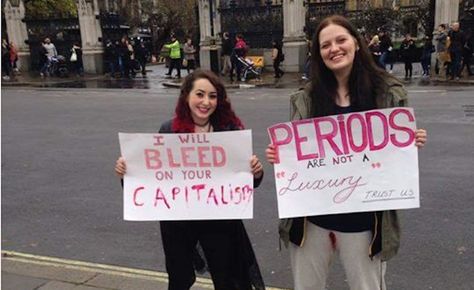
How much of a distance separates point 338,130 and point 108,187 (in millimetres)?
4579

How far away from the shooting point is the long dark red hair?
9.94 feet

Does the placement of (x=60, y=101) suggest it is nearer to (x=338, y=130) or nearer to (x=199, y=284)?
(x=199, y=284)

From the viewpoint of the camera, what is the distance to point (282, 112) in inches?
480

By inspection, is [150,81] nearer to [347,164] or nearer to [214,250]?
[214,250]

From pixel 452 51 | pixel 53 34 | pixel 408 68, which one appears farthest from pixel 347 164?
pixel 53 34

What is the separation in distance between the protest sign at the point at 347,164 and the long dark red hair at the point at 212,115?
41cm

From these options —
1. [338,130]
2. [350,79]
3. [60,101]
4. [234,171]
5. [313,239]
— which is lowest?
[60,101]

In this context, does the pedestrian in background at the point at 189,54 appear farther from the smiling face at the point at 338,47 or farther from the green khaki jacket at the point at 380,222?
the smiling face at the point at 338,47

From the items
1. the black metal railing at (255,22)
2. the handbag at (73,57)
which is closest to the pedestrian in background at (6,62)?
the handbag at (73,57)

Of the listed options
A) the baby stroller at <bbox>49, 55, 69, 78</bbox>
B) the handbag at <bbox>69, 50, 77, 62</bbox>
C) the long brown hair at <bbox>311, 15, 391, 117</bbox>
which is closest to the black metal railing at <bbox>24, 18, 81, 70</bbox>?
the handbag at <bbox>69, 50, 77, 62</bbox>

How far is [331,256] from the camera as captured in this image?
2754 mm

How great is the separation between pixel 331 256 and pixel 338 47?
103 centimetres

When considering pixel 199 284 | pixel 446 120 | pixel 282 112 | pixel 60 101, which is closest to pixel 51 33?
pixel 60 101

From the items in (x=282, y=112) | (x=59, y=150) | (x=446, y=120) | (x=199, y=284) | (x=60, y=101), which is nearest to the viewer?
(x=199, y=284)
